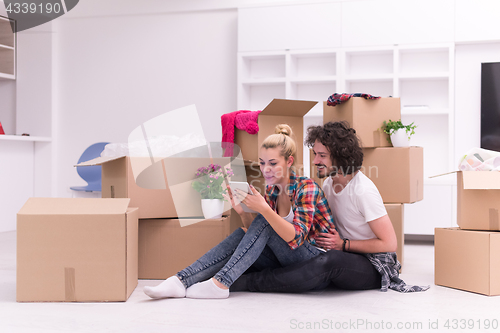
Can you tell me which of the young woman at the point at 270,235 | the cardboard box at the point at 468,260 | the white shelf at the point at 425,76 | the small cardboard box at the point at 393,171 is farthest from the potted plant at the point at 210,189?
the white shelf at the point at 425,76

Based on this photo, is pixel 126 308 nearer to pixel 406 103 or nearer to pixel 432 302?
pixel 432 302

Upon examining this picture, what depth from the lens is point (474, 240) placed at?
74.1 inches

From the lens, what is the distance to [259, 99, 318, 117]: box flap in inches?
89.7

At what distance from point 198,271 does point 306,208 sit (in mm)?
488

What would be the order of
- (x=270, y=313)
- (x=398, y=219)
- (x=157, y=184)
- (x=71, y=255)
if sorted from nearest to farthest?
(x=270, y=313) < (x=71, y=255) < (x=157, y=184) < (x=398, y=219)

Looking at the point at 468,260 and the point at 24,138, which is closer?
the point at 468,260

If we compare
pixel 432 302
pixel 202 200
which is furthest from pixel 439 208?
pixel 202 200

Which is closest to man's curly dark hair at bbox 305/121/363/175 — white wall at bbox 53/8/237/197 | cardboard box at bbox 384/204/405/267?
cardboard box at bbox 384/204/405/267

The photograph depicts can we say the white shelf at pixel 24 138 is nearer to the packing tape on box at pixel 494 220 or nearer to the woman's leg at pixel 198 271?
the woman's leg at pixel 198 271

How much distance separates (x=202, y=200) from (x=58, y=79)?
2.88 m

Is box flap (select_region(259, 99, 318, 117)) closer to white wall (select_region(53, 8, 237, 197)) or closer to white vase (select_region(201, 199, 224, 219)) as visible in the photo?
white vase (select_region(201, 199, 224, 219))

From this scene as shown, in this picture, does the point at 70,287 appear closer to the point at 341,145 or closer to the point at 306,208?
the point at 306,208

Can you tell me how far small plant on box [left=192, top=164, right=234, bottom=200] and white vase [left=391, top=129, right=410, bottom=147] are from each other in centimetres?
91

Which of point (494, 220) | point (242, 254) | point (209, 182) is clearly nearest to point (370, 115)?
point (494, 220)
